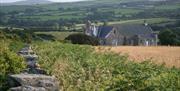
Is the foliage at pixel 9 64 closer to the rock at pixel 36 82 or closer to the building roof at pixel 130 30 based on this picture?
the rock at pixel 36 82

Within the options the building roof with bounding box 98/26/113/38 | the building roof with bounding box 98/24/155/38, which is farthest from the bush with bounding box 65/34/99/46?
the building roof with bounding box 98/24/155/38

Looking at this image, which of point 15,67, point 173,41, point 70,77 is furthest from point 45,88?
point 173,41

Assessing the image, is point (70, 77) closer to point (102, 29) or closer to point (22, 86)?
point (22, 86)

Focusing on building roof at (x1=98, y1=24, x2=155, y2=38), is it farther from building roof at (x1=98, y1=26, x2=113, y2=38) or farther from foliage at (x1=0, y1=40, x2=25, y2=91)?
foliage at (x1=0, y1=40, x2=25, y2=91)

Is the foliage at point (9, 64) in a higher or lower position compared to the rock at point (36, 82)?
lower

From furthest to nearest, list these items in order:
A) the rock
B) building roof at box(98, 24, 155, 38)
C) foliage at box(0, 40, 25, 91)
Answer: building roof at box(98, 24, 155, 38) < foliage at box(0, 40, 25, 91) < the rock

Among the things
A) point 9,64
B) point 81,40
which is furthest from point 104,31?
point 9,64

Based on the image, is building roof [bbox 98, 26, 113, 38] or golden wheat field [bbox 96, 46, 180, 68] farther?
building roof [bbox 98, 26, 113, 38]

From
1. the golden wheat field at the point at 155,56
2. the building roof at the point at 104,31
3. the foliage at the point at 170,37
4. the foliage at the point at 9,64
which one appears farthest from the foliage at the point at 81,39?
the foliage at the point at 9,64

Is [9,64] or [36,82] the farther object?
[9,64]

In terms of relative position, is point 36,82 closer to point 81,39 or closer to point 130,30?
point 81,39

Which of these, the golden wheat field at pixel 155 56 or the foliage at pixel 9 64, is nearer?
the foliage at pixel 9 64

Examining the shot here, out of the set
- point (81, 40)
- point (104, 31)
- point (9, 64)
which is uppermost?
point (9, 64)

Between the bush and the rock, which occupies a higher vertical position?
the rock
